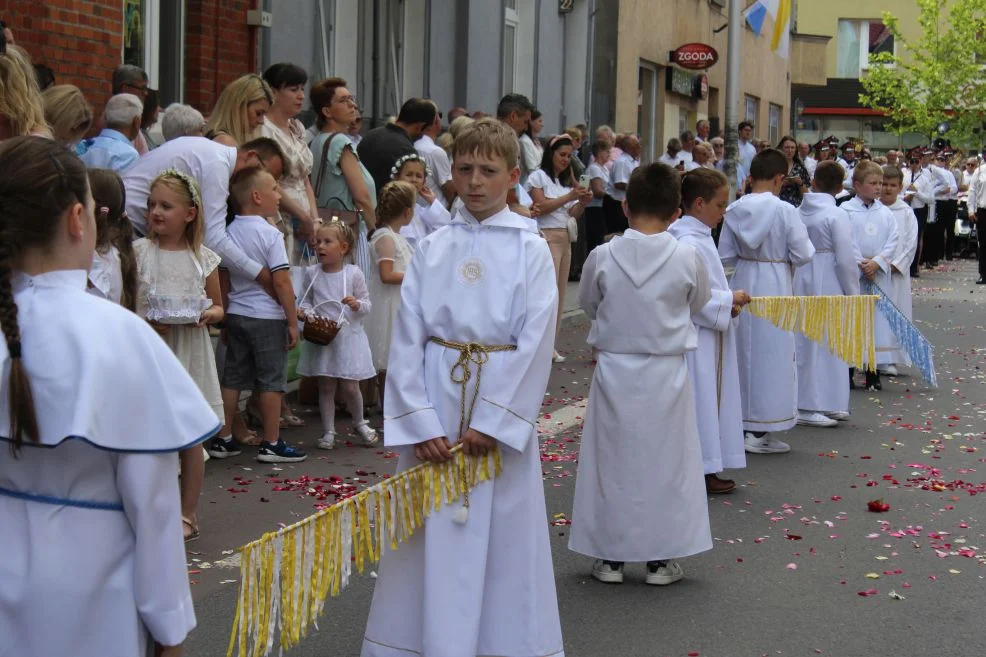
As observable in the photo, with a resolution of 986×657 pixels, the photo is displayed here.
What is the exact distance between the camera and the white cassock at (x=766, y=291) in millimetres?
9531

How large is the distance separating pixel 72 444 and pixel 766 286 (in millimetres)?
7218

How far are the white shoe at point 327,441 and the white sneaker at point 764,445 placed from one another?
8.80ft

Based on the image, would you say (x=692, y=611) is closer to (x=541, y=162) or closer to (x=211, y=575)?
(x=211, y=575)

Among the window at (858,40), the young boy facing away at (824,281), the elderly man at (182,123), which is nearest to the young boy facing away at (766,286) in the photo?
the young boy facing away at (824,281)

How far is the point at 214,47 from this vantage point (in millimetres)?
13336

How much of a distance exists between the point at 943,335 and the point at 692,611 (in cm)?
1161

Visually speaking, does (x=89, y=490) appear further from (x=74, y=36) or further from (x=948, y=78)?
(x=948, y=78)

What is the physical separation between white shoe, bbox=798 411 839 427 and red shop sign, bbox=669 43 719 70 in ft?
62.4

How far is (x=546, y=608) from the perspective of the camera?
4797 mm

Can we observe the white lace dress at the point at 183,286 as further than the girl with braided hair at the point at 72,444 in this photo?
Yes

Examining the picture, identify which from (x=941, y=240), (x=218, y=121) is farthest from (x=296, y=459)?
(x=941, y=240)

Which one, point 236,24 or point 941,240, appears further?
point 941,240

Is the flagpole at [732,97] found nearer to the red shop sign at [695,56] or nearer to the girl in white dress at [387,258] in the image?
the red shop sign at [695,56]

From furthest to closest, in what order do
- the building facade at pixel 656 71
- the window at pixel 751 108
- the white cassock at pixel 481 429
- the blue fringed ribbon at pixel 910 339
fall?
the window at pixel 751 108 → the building facade at pixel 656 71 → the blue fringed ribbon at pixel 910 339 → the white cassock at pixel 481 429
